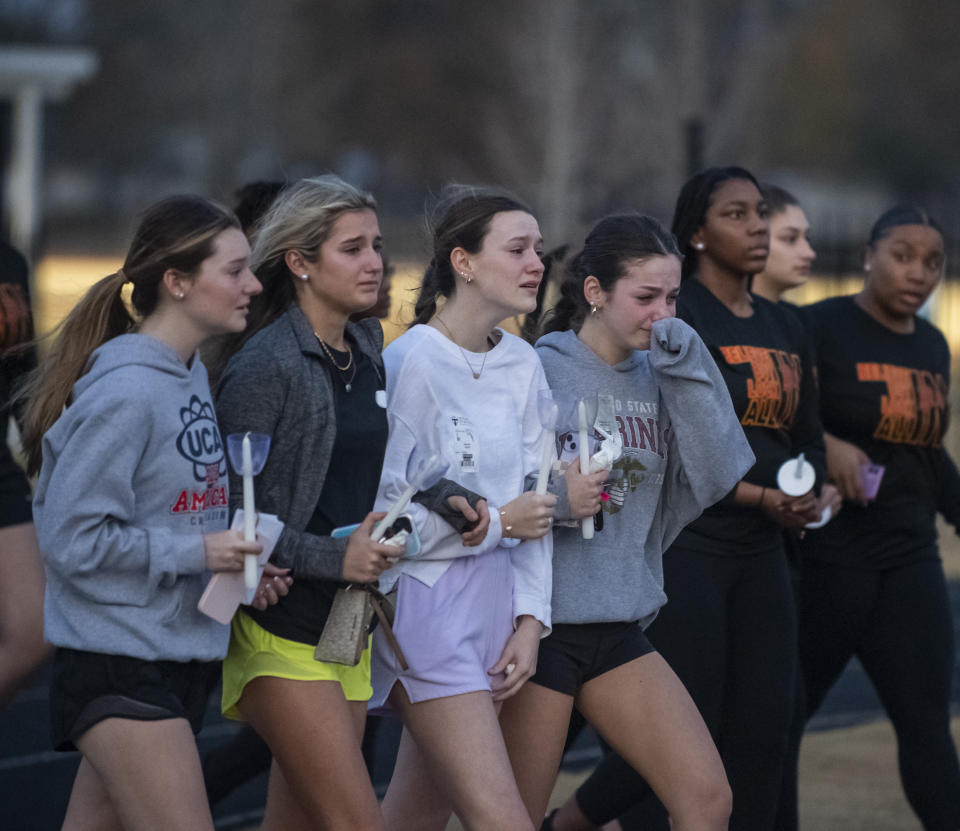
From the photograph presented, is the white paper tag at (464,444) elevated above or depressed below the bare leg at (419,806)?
above

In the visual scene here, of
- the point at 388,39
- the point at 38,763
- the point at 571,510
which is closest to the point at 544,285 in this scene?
the point at 571,510

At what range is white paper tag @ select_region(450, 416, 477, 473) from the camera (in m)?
4.09

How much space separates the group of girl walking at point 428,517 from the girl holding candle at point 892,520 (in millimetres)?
630

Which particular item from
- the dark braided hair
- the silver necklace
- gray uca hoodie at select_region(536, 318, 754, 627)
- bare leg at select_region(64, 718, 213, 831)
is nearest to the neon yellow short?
bare leg at select_region(64, 718, 213, 831)

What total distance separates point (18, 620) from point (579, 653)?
2052 millimetres

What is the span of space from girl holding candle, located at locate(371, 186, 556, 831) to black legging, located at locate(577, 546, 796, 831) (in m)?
0.75

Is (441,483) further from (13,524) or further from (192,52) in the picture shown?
(192,52)

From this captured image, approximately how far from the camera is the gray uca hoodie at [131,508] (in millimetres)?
3480

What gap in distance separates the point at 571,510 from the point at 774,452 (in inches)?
46.3

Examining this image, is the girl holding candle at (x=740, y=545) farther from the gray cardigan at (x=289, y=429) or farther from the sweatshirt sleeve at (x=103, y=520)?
the sweatshirt sleeve at (x=103, y=520)

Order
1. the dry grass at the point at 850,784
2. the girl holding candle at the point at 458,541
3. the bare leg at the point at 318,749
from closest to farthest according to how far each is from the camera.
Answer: the bare leg at the point at 318,749, the girl holding candle at the point at 458,541, the dry grass at the point at 850,784

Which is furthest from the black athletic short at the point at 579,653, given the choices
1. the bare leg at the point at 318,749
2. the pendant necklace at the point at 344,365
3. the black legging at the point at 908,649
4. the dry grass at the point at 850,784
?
the dry grass at the point at 850,784

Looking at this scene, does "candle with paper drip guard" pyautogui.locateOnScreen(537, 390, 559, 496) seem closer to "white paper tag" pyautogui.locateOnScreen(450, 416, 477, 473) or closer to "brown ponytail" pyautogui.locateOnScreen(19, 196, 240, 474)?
"white paper tag" pyautogui.locateOnScreen(450, 416, 477, 473)

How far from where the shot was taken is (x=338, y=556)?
377 cm
